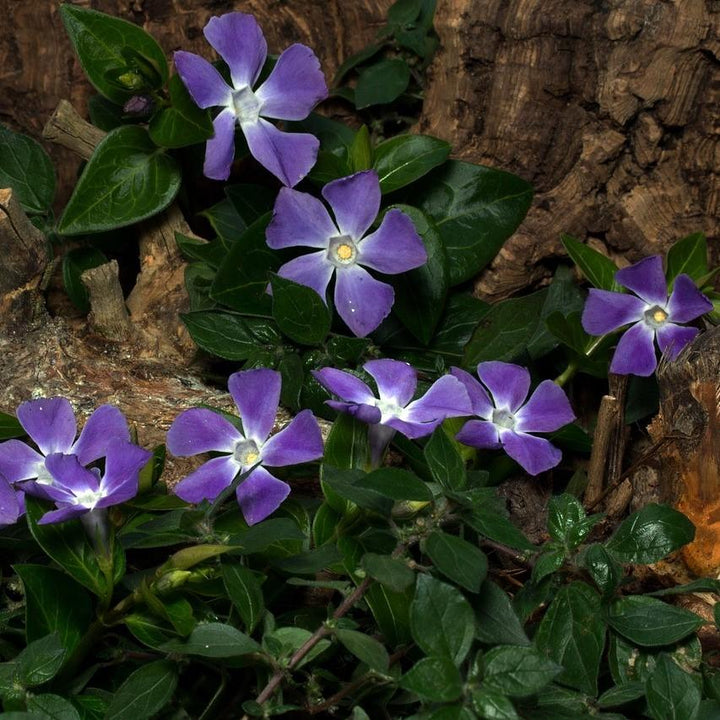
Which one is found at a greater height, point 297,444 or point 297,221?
point 297,221

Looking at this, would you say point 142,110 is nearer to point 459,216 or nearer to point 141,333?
point 141,333

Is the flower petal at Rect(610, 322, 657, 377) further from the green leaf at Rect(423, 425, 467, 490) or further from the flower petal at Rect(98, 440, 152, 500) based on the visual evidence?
the flower petal at Rect(98, 440, 152, 500)

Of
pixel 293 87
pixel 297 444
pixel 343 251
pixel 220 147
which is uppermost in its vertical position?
pixel 293 87

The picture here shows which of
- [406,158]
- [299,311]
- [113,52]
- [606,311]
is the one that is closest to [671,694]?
[606,311]

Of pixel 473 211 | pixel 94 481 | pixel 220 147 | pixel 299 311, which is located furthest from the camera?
pixel 473 211

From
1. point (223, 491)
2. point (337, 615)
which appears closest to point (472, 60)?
point (223, 491)

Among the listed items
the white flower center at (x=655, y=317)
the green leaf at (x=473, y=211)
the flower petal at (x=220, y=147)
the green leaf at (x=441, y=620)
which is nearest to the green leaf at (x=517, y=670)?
the green leaf at (x=441, y=620)

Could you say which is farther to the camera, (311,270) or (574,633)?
(311,270)

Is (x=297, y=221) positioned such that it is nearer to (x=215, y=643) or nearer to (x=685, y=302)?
(x=685, y=302)
